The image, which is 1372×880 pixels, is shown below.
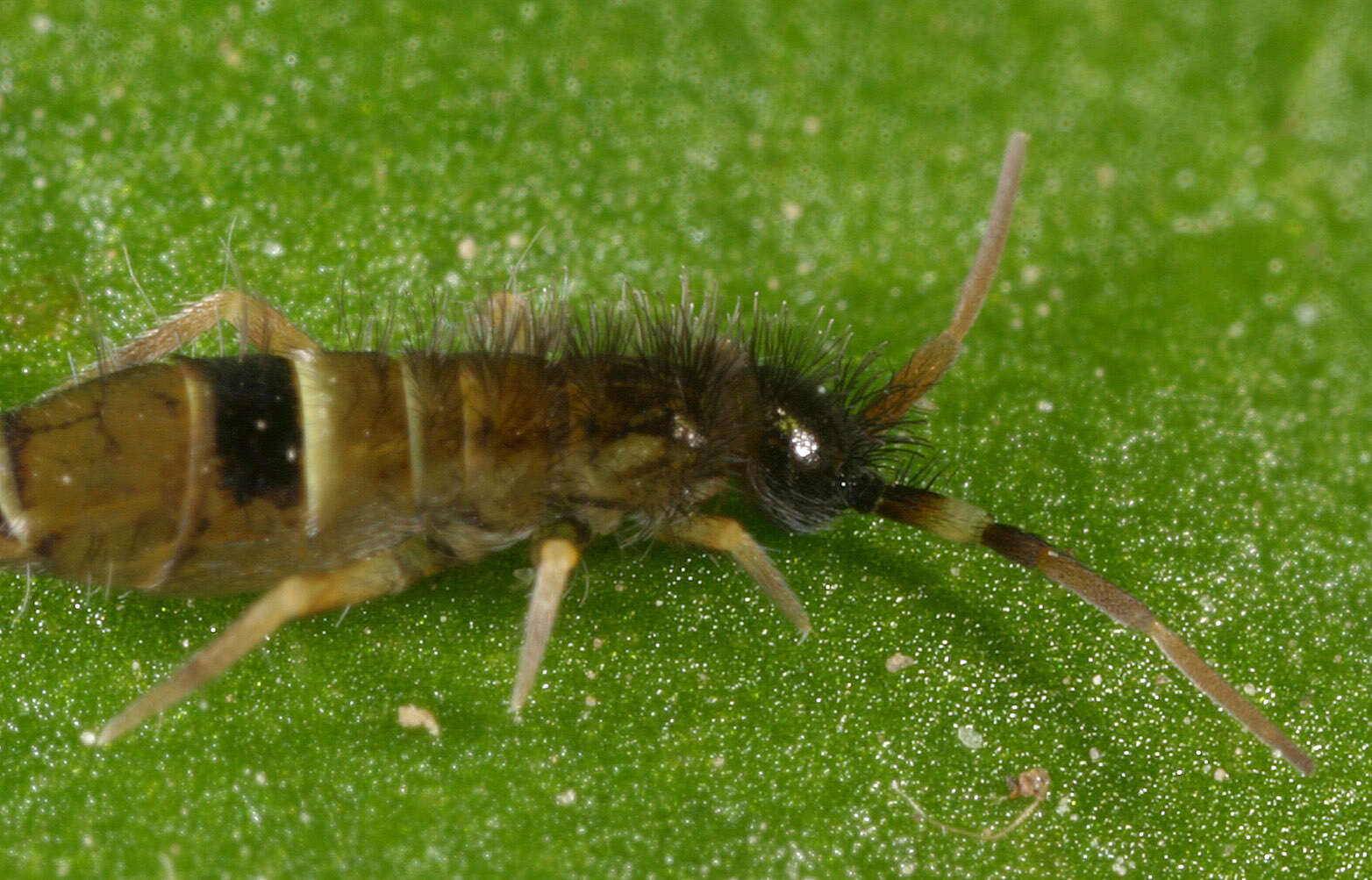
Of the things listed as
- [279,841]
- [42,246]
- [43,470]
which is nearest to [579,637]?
[279,841]

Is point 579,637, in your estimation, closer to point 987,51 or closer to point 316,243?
point 316,243

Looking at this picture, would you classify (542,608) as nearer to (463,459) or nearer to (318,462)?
(463,459)

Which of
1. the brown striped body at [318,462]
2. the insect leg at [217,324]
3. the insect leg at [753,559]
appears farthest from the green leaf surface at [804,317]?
the brown striped body at [318,462]

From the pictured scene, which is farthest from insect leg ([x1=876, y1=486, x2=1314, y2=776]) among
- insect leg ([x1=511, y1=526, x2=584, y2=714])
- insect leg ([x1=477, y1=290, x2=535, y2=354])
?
insect leg ([x1=477, y1=290, x2=535, y2=354])

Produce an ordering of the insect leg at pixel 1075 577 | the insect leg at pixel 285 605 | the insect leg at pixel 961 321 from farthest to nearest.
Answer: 1. the insect leg at pixel 961 321
2. the insect leg at pixel 1075 577
3. the insect leg at pixel 285 605

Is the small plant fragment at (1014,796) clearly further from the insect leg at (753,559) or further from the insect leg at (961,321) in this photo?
the insect leg at (961,321)

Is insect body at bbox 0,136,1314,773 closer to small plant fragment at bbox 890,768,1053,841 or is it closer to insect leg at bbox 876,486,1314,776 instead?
insect leg at bbox 876,486,1314,776
